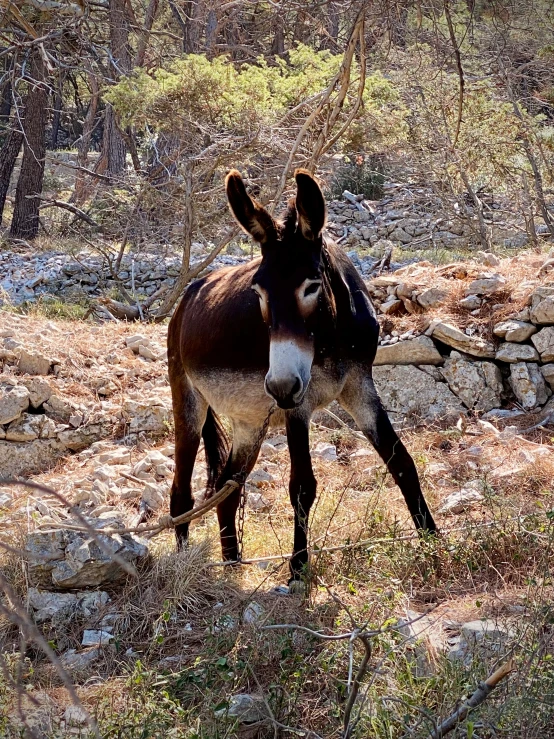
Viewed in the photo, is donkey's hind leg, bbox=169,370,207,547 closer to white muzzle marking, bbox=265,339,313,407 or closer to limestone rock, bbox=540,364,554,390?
white muzzle marking, bbox=265,339,313,407

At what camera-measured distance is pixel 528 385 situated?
7301 millimetres

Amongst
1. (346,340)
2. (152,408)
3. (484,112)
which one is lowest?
(152,408)

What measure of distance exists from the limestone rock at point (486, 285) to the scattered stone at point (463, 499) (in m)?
3.06

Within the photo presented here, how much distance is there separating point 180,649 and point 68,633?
66 centimetres

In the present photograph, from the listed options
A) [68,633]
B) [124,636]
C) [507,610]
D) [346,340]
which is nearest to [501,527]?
[507,610]

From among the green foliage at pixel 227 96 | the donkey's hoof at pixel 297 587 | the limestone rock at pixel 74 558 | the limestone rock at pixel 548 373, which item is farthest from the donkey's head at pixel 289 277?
the green foliage at pixel 227 96

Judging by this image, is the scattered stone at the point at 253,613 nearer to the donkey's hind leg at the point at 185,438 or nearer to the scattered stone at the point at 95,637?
the scattered stone at the point at 95,637

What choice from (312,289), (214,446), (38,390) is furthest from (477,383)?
(38,390)

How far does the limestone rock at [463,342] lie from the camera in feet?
24.7

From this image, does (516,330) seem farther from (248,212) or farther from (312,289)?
(248,212)

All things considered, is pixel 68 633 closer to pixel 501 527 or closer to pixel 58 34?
pixel 501 527

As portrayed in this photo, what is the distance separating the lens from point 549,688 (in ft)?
9.07

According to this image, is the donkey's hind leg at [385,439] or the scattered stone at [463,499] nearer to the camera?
the donkey's hind leg at [385,439]

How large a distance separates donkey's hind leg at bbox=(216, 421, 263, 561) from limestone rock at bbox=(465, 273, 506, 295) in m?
3.87
